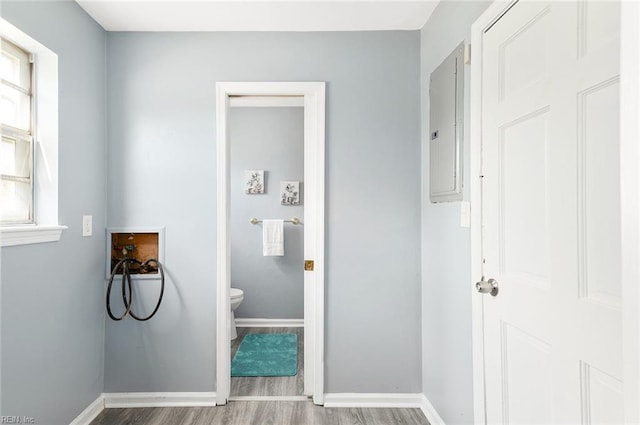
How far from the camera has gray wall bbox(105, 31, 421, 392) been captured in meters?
2.31

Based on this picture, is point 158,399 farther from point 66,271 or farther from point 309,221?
point 309,221

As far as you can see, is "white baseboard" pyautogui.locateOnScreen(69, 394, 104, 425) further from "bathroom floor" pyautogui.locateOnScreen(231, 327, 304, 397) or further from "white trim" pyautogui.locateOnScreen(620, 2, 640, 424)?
"white trim" pyautogui.locateOnScreen(620, 2, 640, 424)

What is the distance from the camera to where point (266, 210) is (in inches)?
151

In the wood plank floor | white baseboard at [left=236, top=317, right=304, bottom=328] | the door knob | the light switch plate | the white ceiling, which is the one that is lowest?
the wood plank floor

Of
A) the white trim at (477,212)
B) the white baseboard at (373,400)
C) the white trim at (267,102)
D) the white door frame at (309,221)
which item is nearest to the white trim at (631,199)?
the white trim at (477,212)

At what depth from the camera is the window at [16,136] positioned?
168 centimetres

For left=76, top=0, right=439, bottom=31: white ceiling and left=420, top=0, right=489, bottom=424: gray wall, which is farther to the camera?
left=76, top=0, right=439, bottom=31: white ceiling

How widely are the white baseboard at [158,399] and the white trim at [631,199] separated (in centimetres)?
228

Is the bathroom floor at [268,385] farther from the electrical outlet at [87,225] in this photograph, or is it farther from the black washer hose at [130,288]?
the electrical outlet at [87,225]

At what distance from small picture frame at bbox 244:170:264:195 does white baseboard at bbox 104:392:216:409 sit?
207 cm

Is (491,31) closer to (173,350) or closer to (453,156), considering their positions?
(453,156)

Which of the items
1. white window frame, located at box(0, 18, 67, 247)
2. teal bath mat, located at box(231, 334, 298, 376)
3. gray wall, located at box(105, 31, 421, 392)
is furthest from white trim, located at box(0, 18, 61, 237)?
teal bath mat, located at box(231, 334, 298, 376)

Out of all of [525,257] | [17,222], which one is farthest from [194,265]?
[525,257]

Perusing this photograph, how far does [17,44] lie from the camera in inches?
68.4
